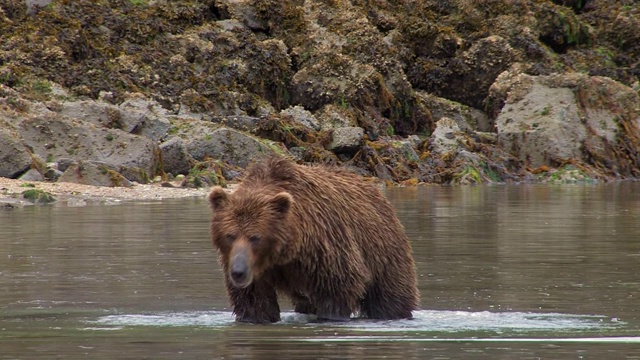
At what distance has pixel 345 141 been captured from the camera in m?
35.8

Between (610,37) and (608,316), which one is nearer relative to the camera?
(608,316)

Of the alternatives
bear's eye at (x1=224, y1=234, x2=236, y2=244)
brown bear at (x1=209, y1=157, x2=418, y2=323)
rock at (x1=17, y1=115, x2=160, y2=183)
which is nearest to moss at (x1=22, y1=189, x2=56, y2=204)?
rock at (x1=17, y1=115, x2=160, y2=183)

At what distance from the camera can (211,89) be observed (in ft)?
127

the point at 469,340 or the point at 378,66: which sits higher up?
the point at 378,66

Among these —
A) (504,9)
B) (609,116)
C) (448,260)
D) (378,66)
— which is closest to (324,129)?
(378,66)

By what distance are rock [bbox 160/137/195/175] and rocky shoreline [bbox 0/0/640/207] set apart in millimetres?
28

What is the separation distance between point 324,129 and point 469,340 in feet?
94.8

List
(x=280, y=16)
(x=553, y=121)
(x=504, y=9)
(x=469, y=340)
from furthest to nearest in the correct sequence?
1. (x=504, y=9)
2. (x=280, y=16)
3. (x=553, y=121)
4. (x=469, y=340)

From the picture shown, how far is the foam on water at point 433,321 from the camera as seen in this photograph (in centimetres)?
925

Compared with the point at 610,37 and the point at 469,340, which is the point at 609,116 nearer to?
the point at 610,37

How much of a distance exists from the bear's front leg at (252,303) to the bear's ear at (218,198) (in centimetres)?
65

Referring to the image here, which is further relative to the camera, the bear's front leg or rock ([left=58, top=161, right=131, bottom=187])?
rock ([left=58, top=161, right=131, bottom=187])

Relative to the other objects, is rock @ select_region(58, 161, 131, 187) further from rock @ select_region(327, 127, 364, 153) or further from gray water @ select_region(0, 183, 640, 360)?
rock @ select_region(327, 127, 364, 153)

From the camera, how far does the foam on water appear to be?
9250 mm
